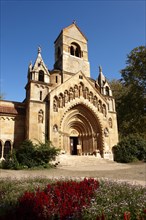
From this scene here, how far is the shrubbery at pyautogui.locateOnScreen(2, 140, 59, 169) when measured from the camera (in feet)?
52.7

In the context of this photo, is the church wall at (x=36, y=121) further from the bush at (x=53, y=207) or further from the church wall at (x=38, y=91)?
the bush at (x=53, y=207)

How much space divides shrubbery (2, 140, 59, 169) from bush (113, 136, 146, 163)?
9530 mm

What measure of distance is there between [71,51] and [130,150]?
773 inches

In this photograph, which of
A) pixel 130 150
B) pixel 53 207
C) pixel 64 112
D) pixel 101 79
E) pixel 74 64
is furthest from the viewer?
pixel 74 64

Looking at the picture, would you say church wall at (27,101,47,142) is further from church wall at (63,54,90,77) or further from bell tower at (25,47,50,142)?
church wall at (63,54,90,77)

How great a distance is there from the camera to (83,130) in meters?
26.0

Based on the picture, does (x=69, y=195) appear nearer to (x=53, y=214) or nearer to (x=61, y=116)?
(x=53, y=214)

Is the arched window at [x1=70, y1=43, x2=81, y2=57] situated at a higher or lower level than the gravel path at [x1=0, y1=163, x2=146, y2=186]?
higher

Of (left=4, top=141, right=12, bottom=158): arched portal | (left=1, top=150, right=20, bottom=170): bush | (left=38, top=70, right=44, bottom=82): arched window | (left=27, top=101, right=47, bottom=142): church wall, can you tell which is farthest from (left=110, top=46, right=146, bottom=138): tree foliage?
(left=1, top=150, right=20, bottom=170): bush

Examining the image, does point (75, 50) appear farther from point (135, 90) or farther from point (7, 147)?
point (7, 147)

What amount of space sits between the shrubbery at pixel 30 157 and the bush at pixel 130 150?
9530mm

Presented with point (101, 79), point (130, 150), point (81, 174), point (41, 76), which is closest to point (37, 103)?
point (41, 76)

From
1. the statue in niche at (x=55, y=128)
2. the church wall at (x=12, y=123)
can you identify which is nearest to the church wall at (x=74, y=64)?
the church wall at (x=12, y=123)

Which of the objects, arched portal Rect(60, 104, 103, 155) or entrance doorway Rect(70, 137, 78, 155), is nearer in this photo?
arched portal Rect(60, 104, 103, 155)
